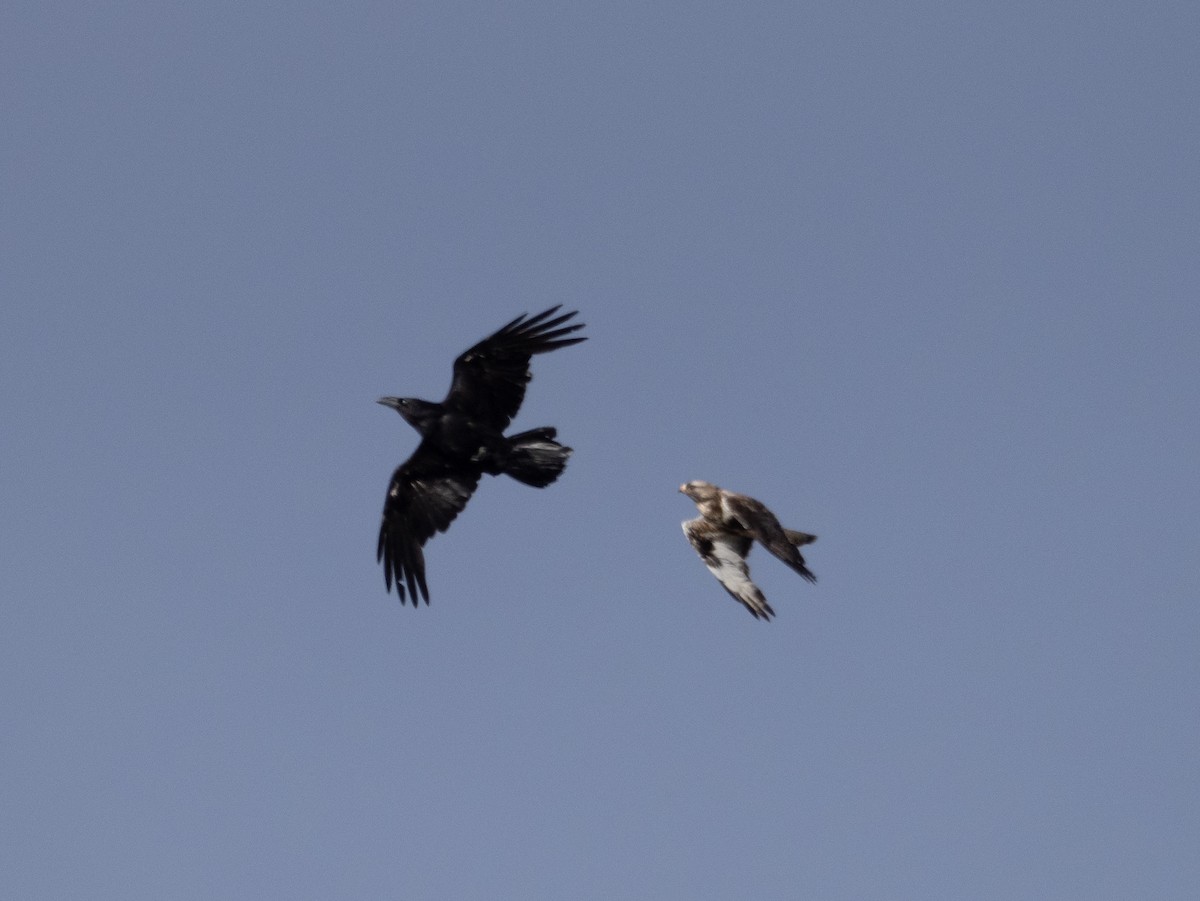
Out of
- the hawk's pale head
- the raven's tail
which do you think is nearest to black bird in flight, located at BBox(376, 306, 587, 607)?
the raven's tail

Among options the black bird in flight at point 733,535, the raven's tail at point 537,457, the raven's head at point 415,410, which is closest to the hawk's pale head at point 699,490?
the black bird in flight at point 733,535

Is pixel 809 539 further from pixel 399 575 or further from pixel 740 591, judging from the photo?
pixel 399 575

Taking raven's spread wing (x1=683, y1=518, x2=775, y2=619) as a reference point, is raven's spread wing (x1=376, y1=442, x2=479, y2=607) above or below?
above

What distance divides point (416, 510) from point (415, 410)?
57.1 inches

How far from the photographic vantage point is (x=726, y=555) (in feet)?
53.9

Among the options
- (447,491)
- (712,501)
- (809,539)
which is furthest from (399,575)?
(809,539)

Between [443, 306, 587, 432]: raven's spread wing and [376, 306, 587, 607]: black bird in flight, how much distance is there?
1 centimetres

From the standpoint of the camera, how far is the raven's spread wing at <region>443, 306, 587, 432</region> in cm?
1667

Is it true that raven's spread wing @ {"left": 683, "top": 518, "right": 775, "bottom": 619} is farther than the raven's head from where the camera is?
No

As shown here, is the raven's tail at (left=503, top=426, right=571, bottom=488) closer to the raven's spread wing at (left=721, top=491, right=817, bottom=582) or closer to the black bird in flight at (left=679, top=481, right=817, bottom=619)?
the black bird in flight at (left=679, top=481, right=817, bottom=619)

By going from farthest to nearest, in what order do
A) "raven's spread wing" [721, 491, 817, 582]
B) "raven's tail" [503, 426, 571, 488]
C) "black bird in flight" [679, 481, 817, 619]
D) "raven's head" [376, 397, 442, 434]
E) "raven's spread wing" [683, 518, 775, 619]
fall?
"raven's head" [376, 397, 442, 434] → "raven's tail" [503, 426, 571, 488] → "raven's spread wing" [683, 518, 775, 619] → "black bird in flight" [679, 481, 817, 619] → "raven's spread wing" [721, 491, 817, 582]

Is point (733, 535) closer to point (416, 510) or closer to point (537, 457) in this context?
point (537, 457)

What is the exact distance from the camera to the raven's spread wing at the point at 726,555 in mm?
15945

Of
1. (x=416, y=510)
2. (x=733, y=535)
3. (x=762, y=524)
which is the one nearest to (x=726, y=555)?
(x=733, y=535)
